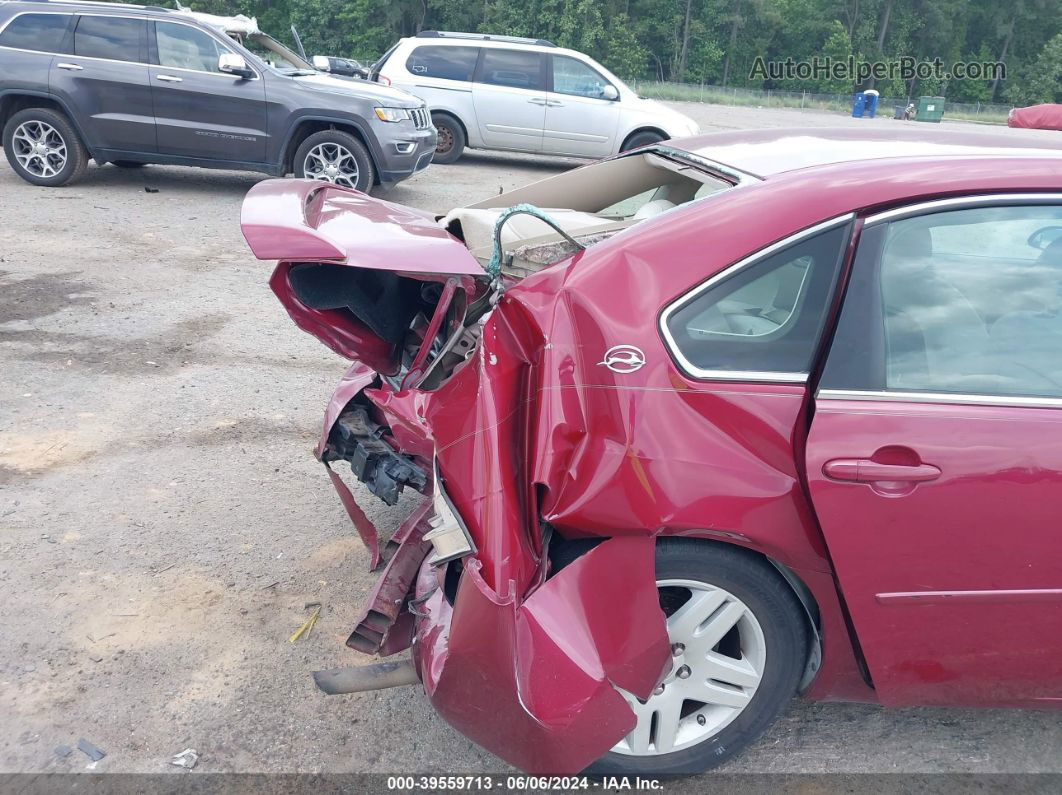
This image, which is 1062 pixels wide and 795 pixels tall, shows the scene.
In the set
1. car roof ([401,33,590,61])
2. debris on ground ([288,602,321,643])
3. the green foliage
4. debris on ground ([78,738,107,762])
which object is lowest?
debris on ground ([78,738,107,762])

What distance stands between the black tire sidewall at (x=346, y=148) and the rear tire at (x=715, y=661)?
7943 mm

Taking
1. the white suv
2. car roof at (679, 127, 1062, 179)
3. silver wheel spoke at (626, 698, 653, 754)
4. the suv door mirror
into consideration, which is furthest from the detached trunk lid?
the white suv

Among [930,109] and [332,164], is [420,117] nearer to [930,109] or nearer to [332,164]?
[332,164]

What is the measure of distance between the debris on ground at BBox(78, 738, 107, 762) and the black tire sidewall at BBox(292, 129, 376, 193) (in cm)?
765

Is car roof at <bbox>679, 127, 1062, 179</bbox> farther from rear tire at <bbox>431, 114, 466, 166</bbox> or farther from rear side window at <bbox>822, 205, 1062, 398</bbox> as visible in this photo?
rear tire at <bbox>431, 114, 466, 166</bbox>

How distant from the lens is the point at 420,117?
10.2m

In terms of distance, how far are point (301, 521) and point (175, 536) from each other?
0.50 meters

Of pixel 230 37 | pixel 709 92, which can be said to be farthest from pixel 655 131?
pixel 709 92

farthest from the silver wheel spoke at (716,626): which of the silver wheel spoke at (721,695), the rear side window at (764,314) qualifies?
the rear side window at (764,314)

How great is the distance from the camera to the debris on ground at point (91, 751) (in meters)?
2.48

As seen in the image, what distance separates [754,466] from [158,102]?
895cm

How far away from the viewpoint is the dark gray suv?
912 centimetres

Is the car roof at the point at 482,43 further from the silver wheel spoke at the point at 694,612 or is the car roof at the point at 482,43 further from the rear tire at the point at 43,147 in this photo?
the silver wheel spoke at the point at 694,612

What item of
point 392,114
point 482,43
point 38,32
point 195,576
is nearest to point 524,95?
point 482,43
